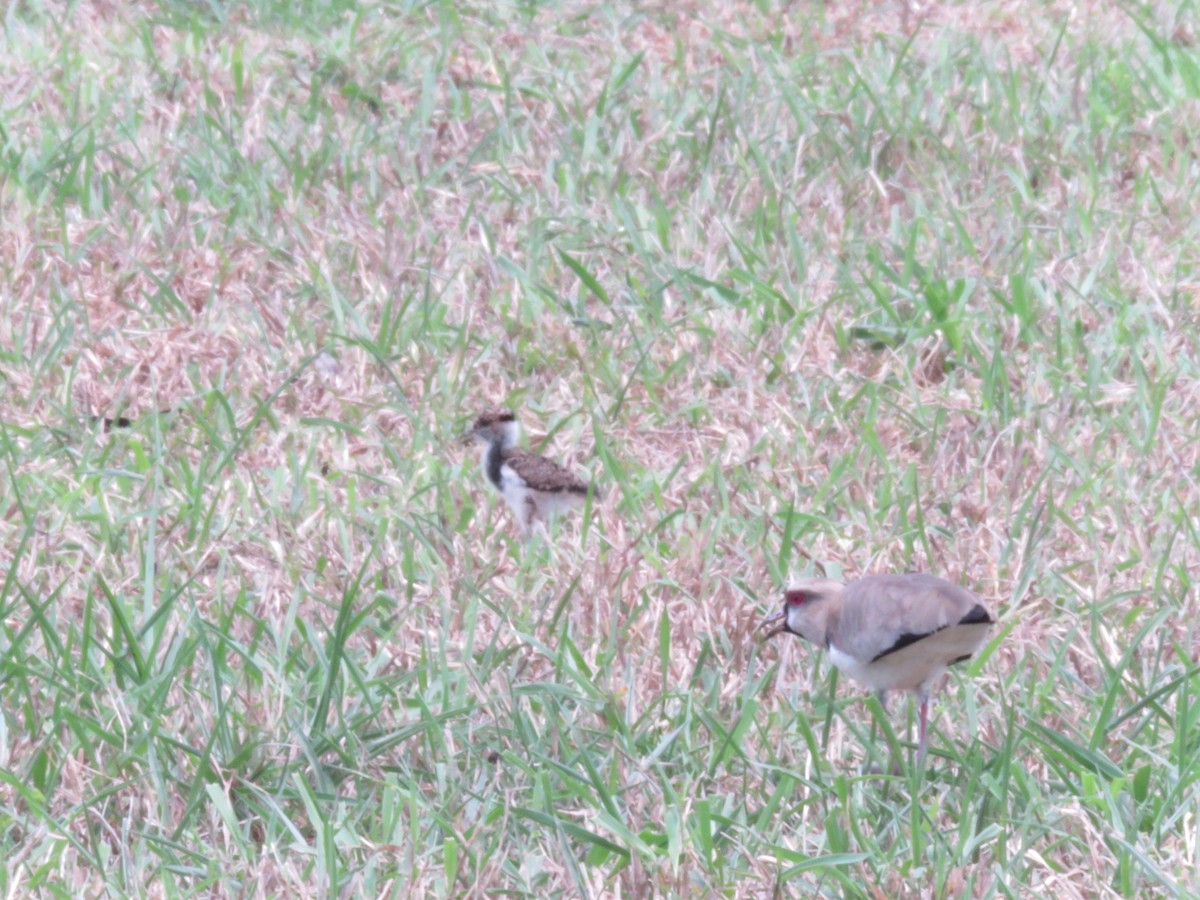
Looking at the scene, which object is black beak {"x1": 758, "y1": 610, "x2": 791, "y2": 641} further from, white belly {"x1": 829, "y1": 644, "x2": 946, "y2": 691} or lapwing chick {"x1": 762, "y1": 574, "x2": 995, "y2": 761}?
white belly {"x1": 829, "y1": 644, "x2": 946, "y2": 691}

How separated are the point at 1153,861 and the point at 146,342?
4188 millimetres

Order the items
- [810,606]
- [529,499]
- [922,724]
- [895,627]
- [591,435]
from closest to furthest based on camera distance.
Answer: [895,627]
[922,724]
[810,606]
[529,499]
[591,435]

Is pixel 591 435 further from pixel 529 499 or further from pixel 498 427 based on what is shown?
pixel 529 499

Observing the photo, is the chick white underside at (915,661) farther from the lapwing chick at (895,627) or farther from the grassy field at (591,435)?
the grassy field at (591,435)

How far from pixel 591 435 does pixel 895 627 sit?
90.7 inches

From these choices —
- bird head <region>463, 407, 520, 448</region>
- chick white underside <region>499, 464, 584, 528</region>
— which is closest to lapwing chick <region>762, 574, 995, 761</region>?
chick white underside <region>499, 464, 584, 528</region>

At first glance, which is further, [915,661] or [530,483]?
[530,483]

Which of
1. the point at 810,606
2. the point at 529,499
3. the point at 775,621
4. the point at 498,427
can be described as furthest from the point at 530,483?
the point at 810,606

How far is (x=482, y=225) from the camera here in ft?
24.9

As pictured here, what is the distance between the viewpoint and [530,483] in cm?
569

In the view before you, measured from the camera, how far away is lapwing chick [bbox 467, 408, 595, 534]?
5.68 m

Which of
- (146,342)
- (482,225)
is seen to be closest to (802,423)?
(482,225)

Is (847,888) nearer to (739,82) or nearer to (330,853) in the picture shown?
(330,853)

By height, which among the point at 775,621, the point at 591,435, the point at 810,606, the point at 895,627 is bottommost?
the point at 591,435
